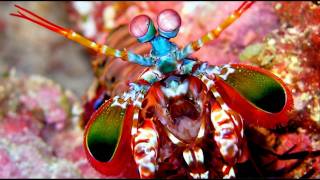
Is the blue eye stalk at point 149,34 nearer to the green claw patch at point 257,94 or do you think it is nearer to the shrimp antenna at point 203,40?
the shrimp antenna at point 203,40

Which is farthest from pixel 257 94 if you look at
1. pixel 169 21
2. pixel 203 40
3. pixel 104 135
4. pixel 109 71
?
pixel 109 71

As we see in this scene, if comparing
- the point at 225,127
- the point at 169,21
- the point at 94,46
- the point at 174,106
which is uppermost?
the point at 169,21

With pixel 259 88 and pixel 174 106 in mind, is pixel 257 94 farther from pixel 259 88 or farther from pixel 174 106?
pixel 174 106

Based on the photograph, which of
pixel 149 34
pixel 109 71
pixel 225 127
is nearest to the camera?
pixel 149 34

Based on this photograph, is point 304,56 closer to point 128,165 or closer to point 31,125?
point 128,165

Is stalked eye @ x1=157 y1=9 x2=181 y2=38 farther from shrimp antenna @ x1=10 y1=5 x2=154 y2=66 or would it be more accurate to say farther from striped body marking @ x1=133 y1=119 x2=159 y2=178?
striped body marking @ x1=133 y1=119 x2=159 y2=178

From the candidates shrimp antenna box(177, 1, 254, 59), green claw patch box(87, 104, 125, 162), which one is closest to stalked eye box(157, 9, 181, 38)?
shrimp antenna box(177, 1, 254, 59)

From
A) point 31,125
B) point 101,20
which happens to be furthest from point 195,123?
point 101,20
